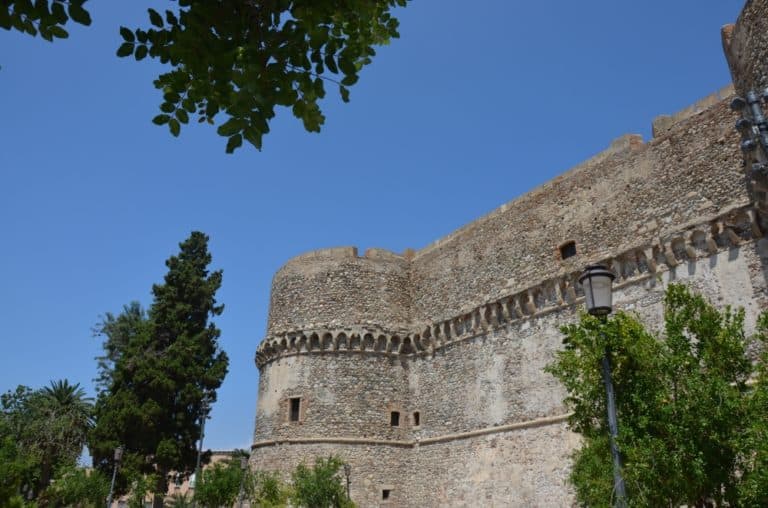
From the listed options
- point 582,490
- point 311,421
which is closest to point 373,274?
point 311,421

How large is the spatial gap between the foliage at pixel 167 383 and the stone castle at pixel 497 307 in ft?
11.9

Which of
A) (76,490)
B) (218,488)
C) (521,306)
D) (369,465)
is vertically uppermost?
(521,306)

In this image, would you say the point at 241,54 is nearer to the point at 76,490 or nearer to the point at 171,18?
the point at 171,18

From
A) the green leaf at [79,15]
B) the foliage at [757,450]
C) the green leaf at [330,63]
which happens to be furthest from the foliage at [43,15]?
the foliage at [757,450]

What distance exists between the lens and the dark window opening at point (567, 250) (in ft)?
51.0

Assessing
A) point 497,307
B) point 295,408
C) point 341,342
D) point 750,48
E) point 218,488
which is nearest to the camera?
point 750,48

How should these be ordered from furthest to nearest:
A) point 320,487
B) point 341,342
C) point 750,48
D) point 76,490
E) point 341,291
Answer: point 76,490
point 341,291
point 341,342
point 320,487
point 750,48

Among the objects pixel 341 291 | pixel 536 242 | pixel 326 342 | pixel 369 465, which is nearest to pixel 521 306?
pixel 536 242

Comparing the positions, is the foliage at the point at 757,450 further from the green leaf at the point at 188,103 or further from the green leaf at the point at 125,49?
the green leaf at the point at 125,49

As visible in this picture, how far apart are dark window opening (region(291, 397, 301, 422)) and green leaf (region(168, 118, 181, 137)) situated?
53.7ft

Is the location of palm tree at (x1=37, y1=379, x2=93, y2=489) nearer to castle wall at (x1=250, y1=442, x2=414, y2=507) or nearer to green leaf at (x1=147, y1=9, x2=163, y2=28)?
castle wall at (x1=250, y1=442, x2=414, y2=507)

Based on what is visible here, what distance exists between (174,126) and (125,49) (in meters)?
0.54

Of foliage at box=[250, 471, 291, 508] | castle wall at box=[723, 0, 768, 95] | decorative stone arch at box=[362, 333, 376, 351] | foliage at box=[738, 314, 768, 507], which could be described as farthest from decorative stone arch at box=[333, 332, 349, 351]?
foliage at box=[738, 314, 768, 507]

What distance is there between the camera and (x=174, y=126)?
4.04 m
